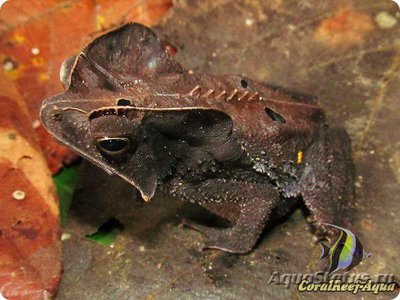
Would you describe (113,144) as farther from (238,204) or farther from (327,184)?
(327,184)

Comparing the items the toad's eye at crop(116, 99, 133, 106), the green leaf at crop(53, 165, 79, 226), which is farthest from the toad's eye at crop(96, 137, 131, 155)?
the green leaf at crop(53, 165, 79, 226)

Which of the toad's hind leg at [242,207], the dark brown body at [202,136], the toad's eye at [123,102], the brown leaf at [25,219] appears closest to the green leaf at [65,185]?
the brown leaf at [25,219]

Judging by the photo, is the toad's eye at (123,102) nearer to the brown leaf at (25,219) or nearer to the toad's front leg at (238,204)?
the toad's front leg at (238,204)

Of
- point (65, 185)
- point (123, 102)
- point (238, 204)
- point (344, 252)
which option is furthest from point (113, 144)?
point (344, 252)

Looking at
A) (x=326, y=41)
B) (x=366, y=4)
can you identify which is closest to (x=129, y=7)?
(x=326, y=41)

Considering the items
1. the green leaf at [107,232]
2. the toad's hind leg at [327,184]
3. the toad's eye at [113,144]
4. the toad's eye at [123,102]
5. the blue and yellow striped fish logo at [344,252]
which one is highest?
the toad's eye at [123,102]

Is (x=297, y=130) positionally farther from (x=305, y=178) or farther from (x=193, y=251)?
(x=193, y=251)
